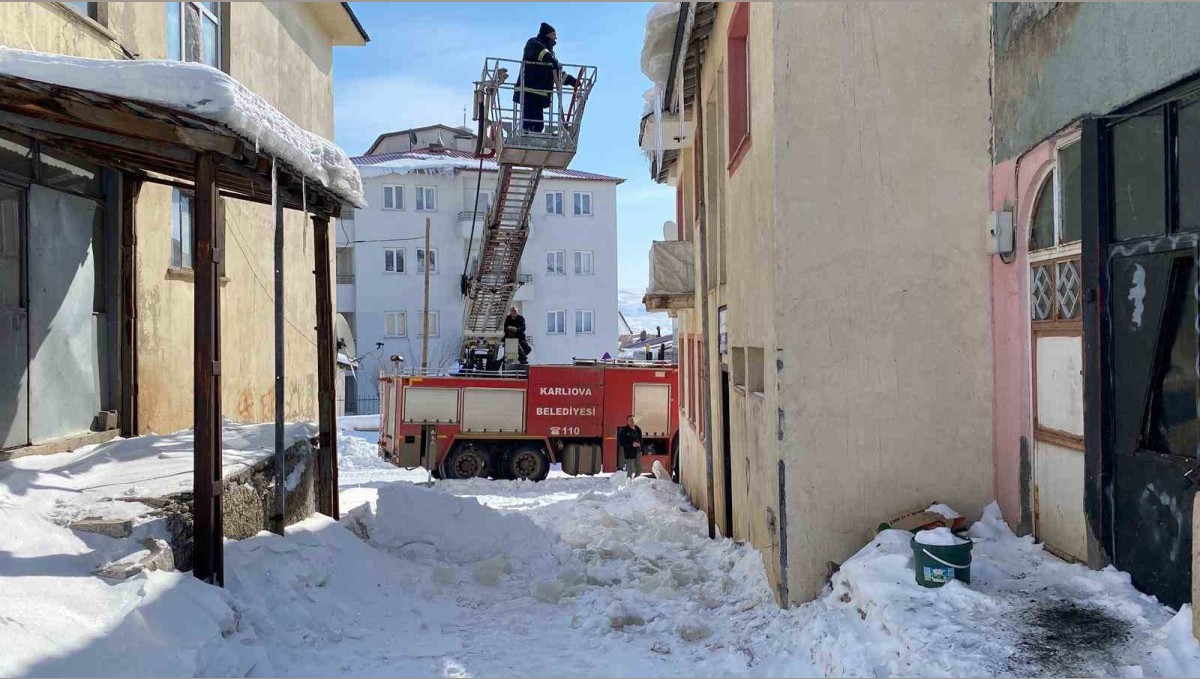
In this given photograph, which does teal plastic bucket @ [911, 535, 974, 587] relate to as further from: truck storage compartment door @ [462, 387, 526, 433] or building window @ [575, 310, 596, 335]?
building window @ [575, 310, 596, 335]

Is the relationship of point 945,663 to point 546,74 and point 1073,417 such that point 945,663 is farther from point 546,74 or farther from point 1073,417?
point 546,74

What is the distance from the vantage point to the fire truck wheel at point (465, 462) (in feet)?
60.3

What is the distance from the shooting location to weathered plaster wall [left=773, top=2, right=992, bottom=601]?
6.10 meters

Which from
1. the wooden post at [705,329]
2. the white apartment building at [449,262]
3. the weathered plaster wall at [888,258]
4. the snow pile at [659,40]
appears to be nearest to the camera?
the weathered plaster wall at [888,258]

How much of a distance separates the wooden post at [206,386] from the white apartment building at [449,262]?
30949mm

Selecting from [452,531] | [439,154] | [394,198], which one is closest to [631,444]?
[452,531]

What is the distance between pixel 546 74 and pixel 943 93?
10.8 metres

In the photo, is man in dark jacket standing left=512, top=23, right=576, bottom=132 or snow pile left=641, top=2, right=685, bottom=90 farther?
man in dark jacket standing left=512, top=23, right=576, bottom=132

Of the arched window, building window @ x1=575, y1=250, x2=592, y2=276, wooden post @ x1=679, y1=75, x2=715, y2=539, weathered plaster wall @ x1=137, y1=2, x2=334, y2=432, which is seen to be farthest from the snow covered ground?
building window @ x1=575, y1=250, x2=592, y2=276

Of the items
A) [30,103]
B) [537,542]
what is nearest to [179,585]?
[30,103]

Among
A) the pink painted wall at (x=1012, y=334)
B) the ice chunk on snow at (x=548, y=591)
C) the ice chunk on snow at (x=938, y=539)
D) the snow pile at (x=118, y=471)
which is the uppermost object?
the pink painted wall at (x=1012, y=334)

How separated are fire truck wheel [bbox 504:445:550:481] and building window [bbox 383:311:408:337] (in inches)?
779

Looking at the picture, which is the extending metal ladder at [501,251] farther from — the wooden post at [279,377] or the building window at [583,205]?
the building window at [583,205]

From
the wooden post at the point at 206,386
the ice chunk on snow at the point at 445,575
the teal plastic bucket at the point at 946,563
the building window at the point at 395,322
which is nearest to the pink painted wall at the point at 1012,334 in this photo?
the teal plastic bucket at the point at 946,563
